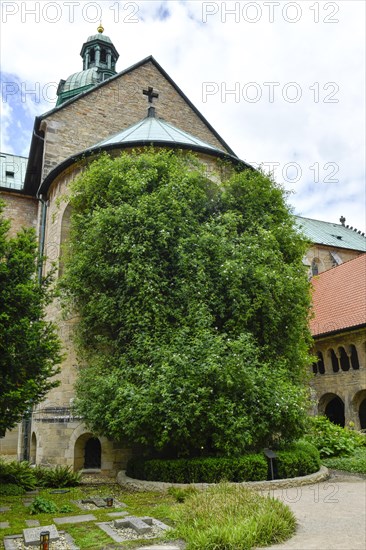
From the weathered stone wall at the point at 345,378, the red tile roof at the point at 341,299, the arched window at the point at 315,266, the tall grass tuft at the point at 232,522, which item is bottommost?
the tall grass tuft at the point at 232,522

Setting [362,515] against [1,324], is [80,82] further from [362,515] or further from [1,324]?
[362,515]

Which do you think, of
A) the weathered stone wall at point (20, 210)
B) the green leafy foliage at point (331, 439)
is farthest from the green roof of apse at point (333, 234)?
the green leafy foliage at point (331, 439)

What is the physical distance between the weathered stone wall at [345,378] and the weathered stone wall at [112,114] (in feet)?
34.9

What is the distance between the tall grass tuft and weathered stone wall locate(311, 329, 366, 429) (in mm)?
13036

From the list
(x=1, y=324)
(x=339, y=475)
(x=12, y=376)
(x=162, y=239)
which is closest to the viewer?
(x=1, y=324)

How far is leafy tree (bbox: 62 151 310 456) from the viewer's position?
1016cm

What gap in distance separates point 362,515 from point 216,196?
9.87m

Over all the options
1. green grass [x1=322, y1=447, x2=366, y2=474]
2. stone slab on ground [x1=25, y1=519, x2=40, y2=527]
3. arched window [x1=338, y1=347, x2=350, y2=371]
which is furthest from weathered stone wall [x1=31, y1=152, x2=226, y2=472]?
arched window [x1=338, y1=347, x2=350, y2=371]

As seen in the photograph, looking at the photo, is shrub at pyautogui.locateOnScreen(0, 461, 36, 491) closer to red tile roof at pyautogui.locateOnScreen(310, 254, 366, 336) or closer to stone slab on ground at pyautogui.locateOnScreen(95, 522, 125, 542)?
stone slab on ground at pyautogui.locateOnScreen(95, 522, 125, 542)

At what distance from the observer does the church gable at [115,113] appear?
60.1 ft

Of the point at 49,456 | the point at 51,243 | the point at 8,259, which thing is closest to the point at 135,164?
the point at 51,243

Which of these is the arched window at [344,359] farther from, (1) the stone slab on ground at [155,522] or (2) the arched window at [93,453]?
(1) the stone slab on ground at [155,522]

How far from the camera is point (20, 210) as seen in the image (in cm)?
2169

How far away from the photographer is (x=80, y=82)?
106ft
